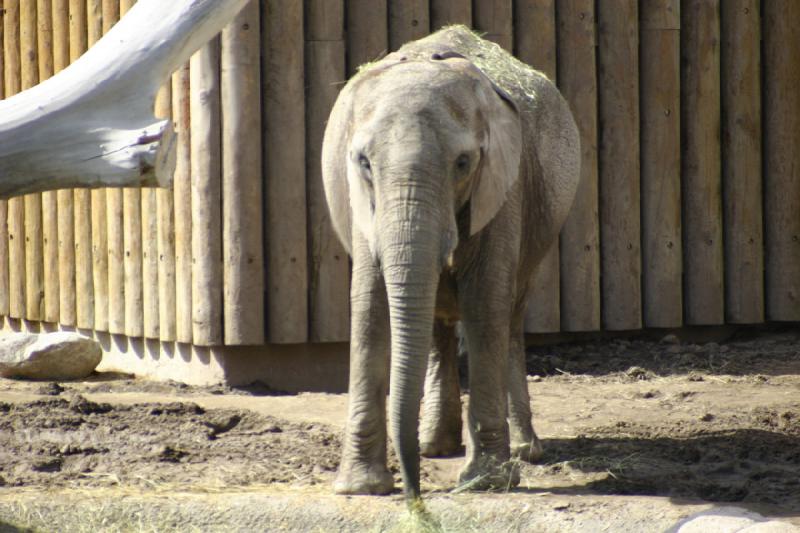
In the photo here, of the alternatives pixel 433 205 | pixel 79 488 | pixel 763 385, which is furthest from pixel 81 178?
pixel 763 385

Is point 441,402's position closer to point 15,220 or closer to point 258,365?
point 258,365

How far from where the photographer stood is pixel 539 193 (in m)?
7.01

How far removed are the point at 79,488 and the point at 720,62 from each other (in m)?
6.05

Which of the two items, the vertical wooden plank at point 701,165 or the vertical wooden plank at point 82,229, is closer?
the vertical wooden plank at point 701,165

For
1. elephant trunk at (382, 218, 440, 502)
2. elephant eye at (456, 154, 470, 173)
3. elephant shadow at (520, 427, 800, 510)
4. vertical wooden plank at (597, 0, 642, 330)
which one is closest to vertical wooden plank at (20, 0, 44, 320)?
vertical wooden plank at (597, 0, 642, 330)

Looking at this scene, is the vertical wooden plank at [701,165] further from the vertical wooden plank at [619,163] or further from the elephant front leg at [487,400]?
the elephant front leg at [487,400]

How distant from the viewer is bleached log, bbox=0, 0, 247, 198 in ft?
12.7

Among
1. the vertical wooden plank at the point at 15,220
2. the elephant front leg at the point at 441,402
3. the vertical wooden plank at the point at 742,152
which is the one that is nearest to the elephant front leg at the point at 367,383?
the elephant front leg at the point at 441,402

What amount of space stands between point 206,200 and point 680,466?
377 centimetres

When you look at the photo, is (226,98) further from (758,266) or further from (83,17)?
(758,266)

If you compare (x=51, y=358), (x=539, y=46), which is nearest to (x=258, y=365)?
(x=51, y=358)

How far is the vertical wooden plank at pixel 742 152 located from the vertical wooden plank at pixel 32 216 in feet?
17.8

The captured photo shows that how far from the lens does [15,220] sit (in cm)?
1117

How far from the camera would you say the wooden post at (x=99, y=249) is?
32.7 ft
